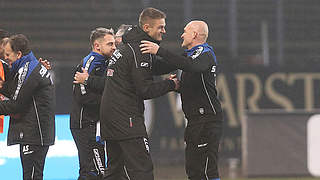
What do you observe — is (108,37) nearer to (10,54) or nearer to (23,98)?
(10,54)

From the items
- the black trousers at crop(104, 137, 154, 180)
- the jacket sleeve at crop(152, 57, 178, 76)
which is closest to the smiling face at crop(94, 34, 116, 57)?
the jacket sleeve at crop(152, 57, 178, 76)

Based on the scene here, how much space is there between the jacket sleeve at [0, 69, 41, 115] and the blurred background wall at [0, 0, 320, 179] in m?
6.36

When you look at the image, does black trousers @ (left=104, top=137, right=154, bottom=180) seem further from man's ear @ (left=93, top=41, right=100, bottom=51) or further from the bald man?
man's ear @ (left=93, top=41, right=100, bottom=51)

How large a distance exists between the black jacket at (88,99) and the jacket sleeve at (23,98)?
3.01 feet

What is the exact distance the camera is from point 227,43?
16.6 m

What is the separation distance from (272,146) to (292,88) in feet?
8.36

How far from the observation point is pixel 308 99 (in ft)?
47.1

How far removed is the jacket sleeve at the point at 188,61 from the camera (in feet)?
23.3

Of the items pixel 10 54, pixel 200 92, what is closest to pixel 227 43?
pixel 200 92

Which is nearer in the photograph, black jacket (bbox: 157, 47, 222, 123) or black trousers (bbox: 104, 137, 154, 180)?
black trousers (bbox: 104, 137, 154, 180)

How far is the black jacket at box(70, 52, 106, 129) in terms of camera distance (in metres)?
8.27

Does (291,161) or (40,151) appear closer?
(40,151)

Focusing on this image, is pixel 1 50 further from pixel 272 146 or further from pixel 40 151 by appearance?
pixel 272 146

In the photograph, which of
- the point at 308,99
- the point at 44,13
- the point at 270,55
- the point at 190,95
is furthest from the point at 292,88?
the point at 190,95
